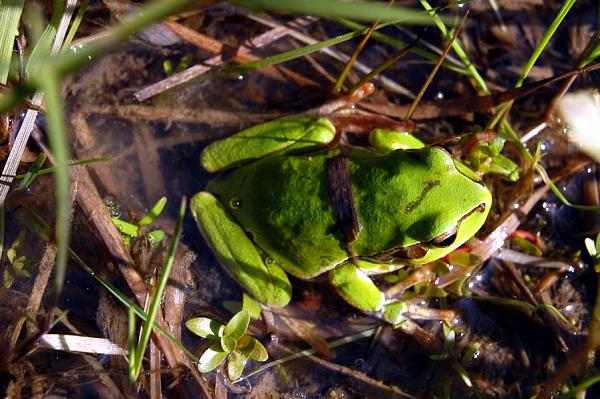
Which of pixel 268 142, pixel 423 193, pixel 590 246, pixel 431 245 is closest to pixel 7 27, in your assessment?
pixel 268 142

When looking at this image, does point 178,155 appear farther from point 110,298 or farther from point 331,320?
point 331,320

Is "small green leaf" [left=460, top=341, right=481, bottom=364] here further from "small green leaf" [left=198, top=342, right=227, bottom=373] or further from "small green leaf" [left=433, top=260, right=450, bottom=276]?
"small green leaf" [left=198, top=342, right=227, bottom=373]

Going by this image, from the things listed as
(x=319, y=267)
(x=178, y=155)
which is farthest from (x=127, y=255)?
(x=319, y=267)

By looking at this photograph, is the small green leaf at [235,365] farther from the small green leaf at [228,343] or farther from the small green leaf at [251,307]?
the small green leaf at [251,307]

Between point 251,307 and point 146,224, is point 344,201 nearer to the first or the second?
point 251,307

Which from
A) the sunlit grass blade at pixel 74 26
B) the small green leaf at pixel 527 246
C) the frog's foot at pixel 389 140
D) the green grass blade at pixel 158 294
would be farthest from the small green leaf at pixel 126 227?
the small green leaf at pixel 527 246

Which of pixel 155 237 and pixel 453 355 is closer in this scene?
pixel 453 355

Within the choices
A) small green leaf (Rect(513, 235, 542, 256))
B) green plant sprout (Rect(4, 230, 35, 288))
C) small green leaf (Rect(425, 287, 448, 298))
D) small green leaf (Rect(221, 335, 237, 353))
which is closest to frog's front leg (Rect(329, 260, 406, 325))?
small green leaf (Rect(425, 287, 448, 298))
